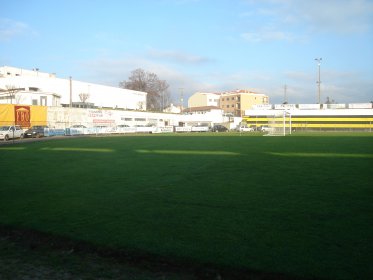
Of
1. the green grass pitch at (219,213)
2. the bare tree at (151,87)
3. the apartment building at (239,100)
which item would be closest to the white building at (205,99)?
the apartment building at (239,100)

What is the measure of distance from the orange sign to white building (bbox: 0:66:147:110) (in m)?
8.45

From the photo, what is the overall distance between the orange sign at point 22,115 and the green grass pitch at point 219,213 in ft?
137

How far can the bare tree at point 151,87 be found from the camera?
112 meters

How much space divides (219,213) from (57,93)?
253 ft

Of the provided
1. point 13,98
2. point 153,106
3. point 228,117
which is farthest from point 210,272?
point 153,106

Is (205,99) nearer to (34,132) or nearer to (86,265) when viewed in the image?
(34,132)

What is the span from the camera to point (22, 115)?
51594 millimetres

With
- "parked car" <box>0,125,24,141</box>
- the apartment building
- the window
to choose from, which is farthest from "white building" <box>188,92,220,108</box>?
"parked car" <box>0,125,24,141</box>

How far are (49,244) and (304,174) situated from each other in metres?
8.42

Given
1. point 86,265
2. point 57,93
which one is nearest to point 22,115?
point 57,93

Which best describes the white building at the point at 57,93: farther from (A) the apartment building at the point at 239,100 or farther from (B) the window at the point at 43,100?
(A) the apartment building at the point at 239,100

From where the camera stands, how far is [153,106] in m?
115

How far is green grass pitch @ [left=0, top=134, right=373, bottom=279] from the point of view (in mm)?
4805

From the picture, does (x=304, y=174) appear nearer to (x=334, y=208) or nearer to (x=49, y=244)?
(x=334, y=208)
